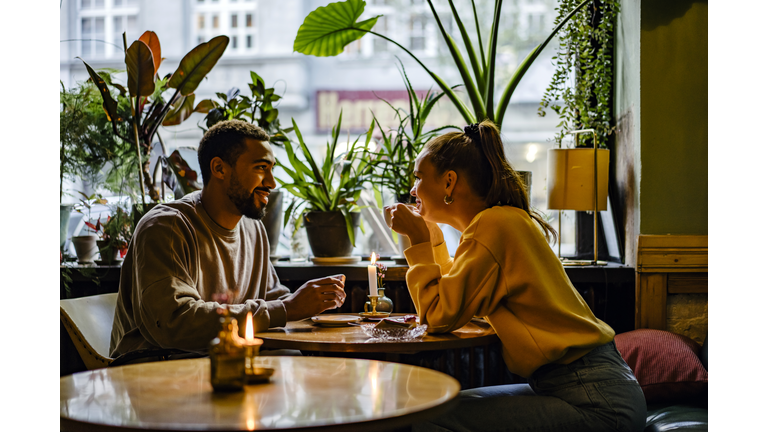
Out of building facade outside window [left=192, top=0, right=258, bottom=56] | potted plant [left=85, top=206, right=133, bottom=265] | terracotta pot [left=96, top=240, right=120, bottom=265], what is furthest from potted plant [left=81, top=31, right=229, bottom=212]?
building facade outside window [left=192, top=0, right=258, bottom=56]

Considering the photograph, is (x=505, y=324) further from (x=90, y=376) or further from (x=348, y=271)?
(x=348, y=271)

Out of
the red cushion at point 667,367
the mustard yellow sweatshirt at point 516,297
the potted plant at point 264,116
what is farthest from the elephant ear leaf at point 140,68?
the red cushion at point 667,367

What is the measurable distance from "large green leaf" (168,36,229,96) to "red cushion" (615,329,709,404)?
90.5 inches

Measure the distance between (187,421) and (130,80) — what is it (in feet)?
7.85

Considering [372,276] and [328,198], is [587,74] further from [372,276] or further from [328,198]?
[372,276]

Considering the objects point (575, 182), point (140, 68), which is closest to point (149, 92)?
point (140, 68)

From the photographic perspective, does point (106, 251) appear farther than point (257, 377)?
Yes

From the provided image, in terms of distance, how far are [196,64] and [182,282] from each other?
151 centimetres

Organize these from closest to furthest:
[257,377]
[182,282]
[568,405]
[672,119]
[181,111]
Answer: [257,377] → [568,405] → [182,282] → [672,119] → [181,111]

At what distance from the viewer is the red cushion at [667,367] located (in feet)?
7.46

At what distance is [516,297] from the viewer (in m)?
1.79

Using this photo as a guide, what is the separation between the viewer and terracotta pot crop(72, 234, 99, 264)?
10.9 ft

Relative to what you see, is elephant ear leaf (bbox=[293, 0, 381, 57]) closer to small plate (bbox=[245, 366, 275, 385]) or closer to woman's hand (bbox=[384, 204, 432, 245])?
woman's hand (bbox=[384, 204, 432, 245])

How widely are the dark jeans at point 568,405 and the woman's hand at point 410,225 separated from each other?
1.71 feet
